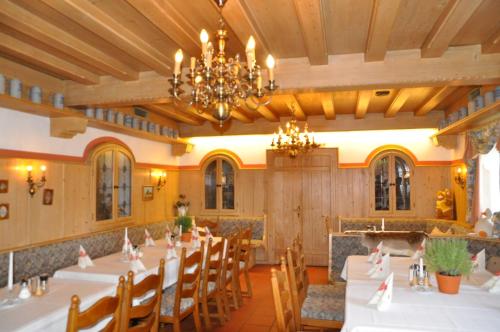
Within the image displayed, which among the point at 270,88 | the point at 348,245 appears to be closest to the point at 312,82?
the point at 270,88

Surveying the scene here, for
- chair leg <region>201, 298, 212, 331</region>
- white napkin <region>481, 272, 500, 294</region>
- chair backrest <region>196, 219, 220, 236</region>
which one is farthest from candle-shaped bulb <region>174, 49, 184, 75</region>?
chair backrest <region>196, 219, 220, 236</region>

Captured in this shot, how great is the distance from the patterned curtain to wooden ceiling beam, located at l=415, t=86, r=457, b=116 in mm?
721

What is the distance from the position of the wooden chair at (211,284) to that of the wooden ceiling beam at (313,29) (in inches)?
92.4

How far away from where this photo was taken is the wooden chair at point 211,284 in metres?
4.38

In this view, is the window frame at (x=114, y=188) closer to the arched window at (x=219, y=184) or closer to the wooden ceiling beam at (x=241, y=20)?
the arched window at (x=219, y=184)

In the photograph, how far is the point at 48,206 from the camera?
5.14 m

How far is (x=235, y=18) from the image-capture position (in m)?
3.15

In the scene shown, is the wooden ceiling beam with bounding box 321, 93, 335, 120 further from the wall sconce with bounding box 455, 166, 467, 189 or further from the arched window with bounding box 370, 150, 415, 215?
the wall sconce with bounding box 455, 166, 467, 189

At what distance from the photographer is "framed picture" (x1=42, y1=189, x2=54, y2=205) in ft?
16.6

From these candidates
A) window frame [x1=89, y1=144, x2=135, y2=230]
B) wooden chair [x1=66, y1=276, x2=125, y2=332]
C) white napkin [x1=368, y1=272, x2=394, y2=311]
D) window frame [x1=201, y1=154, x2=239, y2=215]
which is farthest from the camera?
window frame [x1=201, y1=154, x2=239, y2=215]

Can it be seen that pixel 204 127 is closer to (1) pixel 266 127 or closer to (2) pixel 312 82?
(1) pixel 266 127

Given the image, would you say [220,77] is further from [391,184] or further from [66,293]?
[391,184]

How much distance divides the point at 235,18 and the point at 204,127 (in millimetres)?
5555

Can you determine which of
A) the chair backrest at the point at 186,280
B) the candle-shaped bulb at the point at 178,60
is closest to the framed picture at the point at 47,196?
the chair backrest at the point at 186,280
